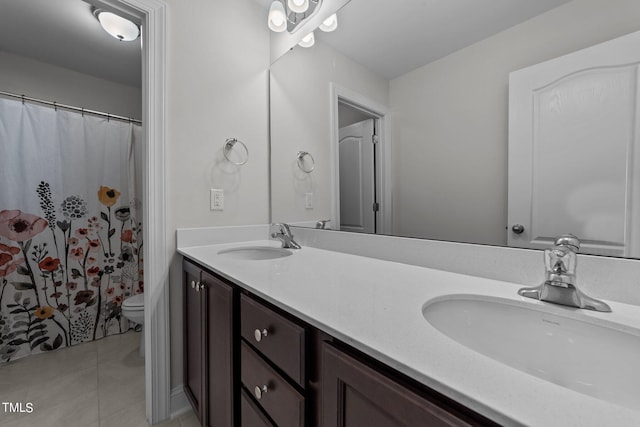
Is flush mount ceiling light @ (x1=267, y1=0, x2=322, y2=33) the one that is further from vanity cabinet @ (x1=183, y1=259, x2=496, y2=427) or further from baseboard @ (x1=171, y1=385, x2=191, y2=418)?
baseboard @ (x1=171, y1=385, x2=191, y2=418)

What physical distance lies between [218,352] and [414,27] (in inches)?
54.8

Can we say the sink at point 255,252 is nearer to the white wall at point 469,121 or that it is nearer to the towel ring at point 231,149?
the towel ring at point 231,149

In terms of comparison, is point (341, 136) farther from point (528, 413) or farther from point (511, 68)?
point (528, 413)

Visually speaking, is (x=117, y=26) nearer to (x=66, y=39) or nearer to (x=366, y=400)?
(x=66, y=39)

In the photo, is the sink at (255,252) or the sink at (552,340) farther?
the sink at (255,252)

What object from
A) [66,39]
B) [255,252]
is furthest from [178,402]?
[66,39]

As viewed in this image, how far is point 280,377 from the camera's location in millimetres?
663

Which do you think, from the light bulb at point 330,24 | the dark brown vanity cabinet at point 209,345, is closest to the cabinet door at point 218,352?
the dark brown vanity cabinet at point 209,345

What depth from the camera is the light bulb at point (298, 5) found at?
4.82ft

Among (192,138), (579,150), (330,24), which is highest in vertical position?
(330,24)

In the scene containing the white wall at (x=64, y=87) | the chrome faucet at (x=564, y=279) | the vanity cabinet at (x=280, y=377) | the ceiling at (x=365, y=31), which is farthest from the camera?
the white wall at (x=64, y=87)

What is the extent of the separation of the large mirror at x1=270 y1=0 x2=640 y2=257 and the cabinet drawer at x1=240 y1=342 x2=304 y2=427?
65 centimetres

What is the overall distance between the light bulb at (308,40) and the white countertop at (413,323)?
1.19 metres

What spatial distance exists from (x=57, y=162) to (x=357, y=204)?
234cm
